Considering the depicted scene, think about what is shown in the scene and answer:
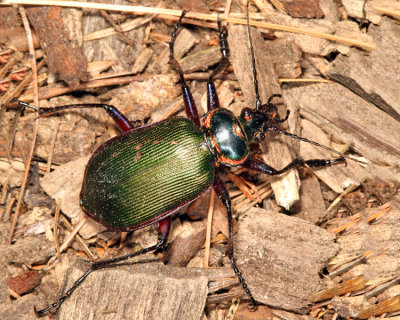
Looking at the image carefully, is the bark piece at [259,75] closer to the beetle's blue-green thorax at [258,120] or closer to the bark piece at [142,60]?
the beetle's blue-green thorax at [258,120]

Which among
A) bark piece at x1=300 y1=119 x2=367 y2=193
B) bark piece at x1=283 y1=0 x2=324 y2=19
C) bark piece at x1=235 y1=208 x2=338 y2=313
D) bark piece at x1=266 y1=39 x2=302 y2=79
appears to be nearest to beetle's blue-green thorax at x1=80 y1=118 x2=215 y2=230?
bark piece at x1=235 y1=208 x2=338 y2=313

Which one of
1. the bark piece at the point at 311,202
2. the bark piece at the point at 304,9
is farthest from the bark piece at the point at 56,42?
the bark piece at the point at 311,202

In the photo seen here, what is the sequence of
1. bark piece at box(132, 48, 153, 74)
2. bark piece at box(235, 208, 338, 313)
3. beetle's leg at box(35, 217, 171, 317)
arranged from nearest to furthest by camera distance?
beetle's leg at box(35, 217, 171, 317)
bark piece at box(235, 208, 338, 313)
bark piece at box(132, 48, 153, 74)

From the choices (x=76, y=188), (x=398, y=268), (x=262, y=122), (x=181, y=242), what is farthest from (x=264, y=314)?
(x=76, y=188)

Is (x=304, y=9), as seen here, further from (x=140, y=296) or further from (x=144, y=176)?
(x=140, y=296)

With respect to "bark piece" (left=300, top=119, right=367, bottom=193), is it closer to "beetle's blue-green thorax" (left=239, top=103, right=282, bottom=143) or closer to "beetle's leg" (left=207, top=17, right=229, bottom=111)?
"beetle's blue-green thorax" (left=239, top=103, right=282, bottom=143)

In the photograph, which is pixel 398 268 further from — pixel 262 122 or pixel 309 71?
pixel 309 71
